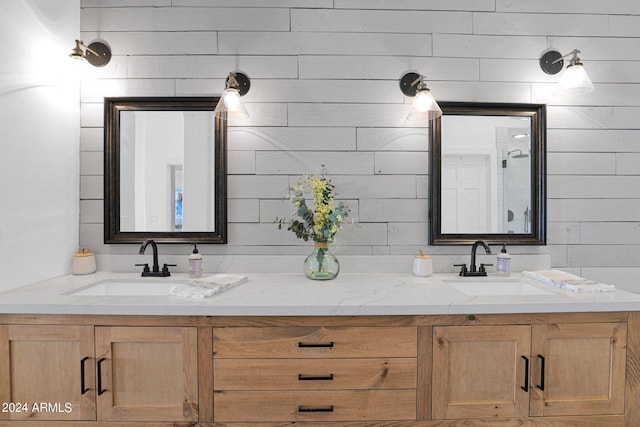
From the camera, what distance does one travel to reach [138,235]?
1760 millimetres

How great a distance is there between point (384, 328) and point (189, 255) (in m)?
1.13

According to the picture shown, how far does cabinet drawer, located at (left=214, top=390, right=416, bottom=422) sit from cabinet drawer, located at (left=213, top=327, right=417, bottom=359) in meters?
0.14

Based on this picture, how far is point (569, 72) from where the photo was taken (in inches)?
65.6

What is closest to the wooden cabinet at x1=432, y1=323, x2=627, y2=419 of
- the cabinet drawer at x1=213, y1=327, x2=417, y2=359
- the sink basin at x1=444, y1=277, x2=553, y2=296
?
the cabinet drawer at x1=213, y1=327, x2=417, y2=359

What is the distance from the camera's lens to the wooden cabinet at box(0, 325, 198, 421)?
1205mm

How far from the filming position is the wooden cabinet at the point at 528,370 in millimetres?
1234

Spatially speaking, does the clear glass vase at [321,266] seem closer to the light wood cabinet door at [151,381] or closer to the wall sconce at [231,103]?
the light wood cabinet door at [151,381]

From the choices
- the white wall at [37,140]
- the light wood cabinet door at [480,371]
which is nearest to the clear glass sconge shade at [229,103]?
the white wall at [37,140]

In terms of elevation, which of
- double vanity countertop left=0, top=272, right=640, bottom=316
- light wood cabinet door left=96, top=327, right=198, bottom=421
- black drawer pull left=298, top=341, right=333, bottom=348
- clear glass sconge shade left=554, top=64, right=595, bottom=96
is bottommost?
light wood cabinet door left=96, top=327, right=198, bottom=421

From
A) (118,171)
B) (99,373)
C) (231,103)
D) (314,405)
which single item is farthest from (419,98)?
(99,373)

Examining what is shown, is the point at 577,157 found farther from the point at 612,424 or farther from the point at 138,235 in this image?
the point at 138,235

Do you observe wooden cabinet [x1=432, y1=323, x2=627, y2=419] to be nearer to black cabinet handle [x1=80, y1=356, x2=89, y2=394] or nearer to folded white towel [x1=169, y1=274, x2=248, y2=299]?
folded white towel [x1=169, y1=274, x2=248, y2=299]

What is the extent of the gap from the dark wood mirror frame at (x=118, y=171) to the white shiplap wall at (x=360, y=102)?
5cm

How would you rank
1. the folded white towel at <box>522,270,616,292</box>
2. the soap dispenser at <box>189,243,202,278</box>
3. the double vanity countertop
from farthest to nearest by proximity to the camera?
the soap dispenser at <box>189,243,202,278</box>, the folded white towel at <box>522,270,616,292</box>, the double vanity countertop
